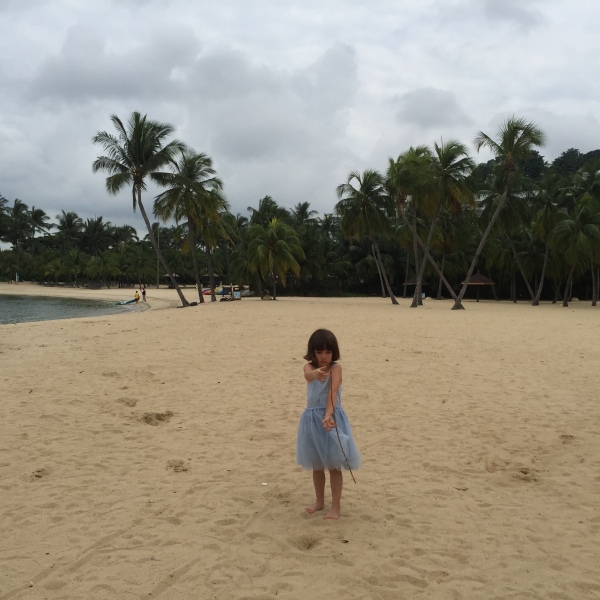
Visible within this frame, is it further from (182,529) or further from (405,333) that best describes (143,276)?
(182,529)

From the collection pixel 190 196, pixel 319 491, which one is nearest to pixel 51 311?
pixel 190 196

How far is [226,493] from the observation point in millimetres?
4219

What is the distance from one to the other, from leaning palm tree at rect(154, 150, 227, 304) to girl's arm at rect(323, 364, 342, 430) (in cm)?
2474

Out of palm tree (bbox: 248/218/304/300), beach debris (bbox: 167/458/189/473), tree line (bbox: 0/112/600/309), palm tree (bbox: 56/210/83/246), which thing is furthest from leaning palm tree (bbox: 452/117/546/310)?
A: palm tree (bbox: 56/210/83/246)

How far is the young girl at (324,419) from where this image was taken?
3518 millimetres

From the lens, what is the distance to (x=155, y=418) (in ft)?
20.6

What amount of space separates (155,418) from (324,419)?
344 centimetres

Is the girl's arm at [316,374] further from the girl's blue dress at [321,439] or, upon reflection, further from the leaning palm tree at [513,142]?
the leaning palm tree at [513,142]

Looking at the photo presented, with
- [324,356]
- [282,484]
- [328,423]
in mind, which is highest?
[324,356]

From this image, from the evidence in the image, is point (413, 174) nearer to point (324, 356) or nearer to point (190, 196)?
point (190, 196)

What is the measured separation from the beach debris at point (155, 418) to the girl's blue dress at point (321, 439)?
3.04 m

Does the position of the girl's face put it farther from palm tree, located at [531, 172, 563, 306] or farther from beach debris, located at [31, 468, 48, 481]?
palm tree, located at [531, 172, 563, 306]

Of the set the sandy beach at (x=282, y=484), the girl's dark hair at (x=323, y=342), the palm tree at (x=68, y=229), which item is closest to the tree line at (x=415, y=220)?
the sandy beach at (x=282, y=484)

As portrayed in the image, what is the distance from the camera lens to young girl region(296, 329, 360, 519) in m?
3.52
